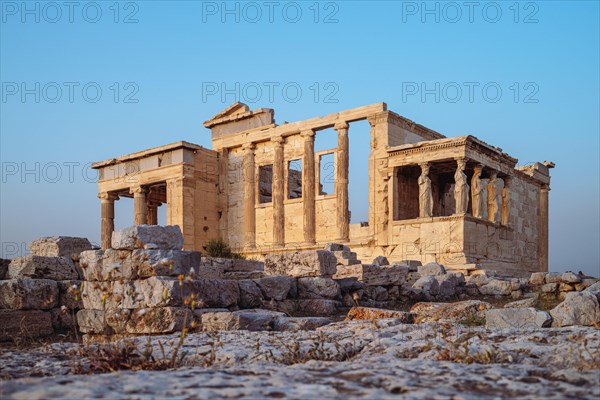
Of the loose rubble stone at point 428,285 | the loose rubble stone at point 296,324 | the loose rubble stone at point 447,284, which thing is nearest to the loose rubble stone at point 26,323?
the loose rubble stone at point 296,324

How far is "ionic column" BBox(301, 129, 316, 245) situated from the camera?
2498 cm

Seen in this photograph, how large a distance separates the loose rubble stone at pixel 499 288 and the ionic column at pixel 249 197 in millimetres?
13315

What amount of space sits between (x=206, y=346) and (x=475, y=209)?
19.8 metres

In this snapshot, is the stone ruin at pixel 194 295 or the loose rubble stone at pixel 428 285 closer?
the stone ruin at pixel 194 295

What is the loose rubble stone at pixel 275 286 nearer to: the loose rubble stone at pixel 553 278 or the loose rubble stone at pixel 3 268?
the loose rubble stone at pixel 3 268

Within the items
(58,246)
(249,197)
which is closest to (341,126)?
(249,197)

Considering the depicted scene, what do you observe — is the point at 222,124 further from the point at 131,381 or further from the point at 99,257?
the point at 131,381

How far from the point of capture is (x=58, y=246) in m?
12.3

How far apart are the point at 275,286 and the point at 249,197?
55.0 ft

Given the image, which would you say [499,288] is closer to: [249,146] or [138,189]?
[249,146]

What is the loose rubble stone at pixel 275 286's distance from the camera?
34.1 feet

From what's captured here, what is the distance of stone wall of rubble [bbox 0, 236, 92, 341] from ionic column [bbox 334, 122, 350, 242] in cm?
1437

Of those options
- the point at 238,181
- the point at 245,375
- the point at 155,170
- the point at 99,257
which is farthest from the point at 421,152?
the point at 245,375

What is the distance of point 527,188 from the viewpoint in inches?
1047
